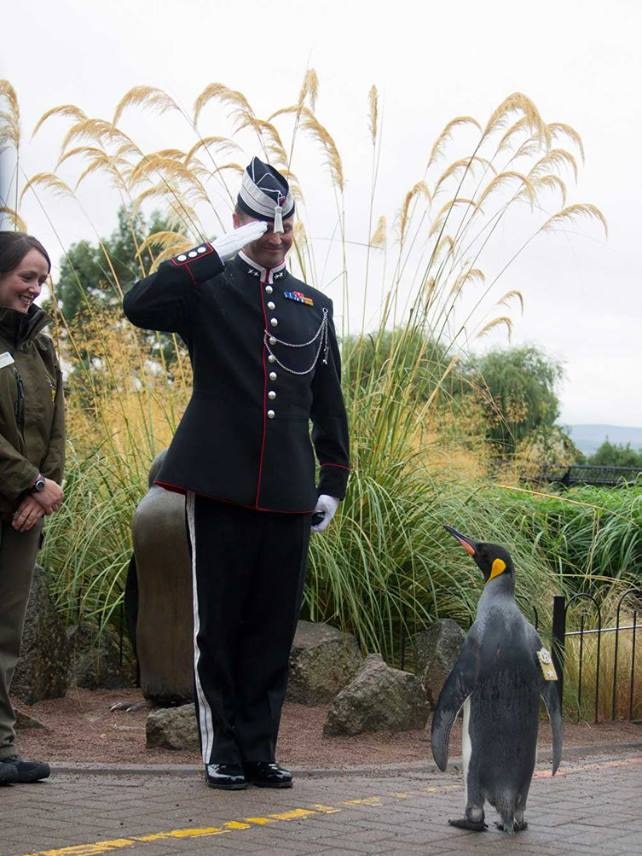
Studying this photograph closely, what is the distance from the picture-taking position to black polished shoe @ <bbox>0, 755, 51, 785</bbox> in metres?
4.36

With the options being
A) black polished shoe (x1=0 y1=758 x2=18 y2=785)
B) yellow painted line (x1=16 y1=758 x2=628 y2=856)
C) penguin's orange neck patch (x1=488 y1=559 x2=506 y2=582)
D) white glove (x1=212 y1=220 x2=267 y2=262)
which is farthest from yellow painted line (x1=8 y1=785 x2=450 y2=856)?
white glove (x1=212 y1=220 x2=267 y2=262)

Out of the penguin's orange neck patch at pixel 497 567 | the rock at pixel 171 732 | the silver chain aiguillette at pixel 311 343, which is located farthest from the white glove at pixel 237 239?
the rock at pixel 171 732

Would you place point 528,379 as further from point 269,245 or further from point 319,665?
point 269,245

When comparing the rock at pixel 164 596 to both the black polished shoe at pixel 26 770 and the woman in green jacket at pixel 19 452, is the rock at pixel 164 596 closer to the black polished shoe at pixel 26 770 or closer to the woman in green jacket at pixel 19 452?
the woman in green jacket at pixel 19 452

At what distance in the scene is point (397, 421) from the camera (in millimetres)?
7395

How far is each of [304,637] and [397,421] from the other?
1506 mm

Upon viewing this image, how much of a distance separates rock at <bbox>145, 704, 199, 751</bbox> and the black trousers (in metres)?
0.74

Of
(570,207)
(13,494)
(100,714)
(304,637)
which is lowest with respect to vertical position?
(100,714)

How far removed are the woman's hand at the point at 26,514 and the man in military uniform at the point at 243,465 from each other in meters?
0.41

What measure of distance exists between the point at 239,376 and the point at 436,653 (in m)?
2.56

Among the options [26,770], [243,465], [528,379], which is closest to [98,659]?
[26,770]

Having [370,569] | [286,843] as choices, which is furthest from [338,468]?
[370,569]

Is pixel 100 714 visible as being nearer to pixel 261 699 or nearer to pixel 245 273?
pixel 261 699

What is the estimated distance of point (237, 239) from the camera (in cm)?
438
